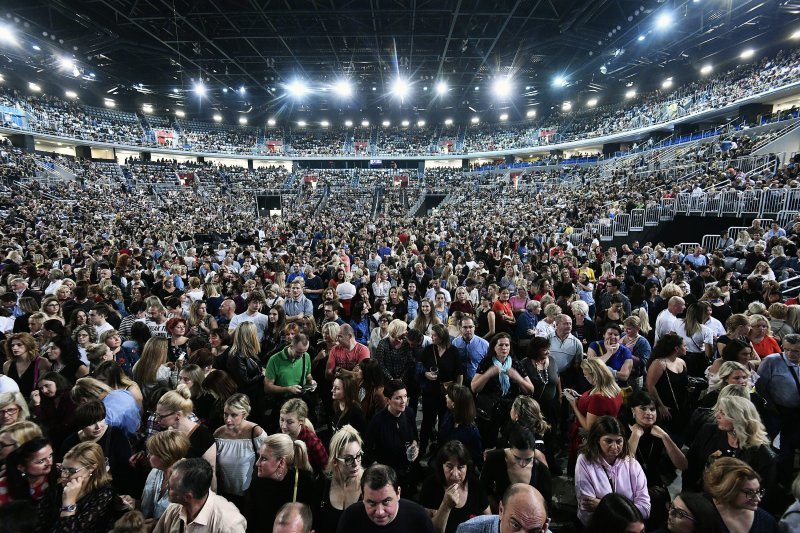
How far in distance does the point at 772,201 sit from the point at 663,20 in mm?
11575

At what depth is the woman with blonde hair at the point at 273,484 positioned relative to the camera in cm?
243

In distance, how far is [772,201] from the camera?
1186cm

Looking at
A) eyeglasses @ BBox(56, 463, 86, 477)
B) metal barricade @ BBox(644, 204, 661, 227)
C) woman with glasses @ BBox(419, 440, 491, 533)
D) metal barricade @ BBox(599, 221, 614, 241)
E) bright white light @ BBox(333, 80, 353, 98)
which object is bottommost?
woman with glasses @ BBox(419, 440, 491, 533)

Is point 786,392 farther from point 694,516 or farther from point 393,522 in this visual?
point 393,522

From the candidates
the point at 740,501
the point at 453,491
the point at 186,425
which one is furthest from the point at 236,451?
the point at 740,501

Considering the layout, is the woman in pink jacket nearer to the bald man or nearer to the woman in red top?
the woman in red top

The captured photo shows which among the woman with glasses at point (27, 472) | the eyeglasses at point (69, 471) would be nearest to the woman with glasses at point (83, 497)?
the eyeglasses at point (69, 471)

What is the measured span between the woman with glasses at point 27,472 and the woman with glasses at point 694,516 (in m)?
3.73

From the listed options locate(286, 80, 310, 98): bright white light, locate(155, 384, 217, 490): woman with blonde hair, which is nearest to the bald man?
locate(155, 384, 217, 490): woman with blonde hair

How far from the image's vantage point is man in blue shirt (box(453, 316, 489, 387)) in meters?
4.31

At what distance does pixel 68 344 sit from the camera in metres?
4.12

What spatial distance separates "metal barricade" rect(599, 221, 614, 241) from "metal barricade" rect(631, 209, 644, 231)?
0.80 m

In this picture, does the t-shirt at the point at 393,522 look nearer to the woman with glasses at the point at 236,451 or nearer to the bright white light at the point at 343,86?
the woman with glasses at the point at 236,451

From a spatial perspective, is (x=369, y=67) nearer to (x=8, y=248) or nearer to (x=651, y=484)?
(x=8, y=248)
